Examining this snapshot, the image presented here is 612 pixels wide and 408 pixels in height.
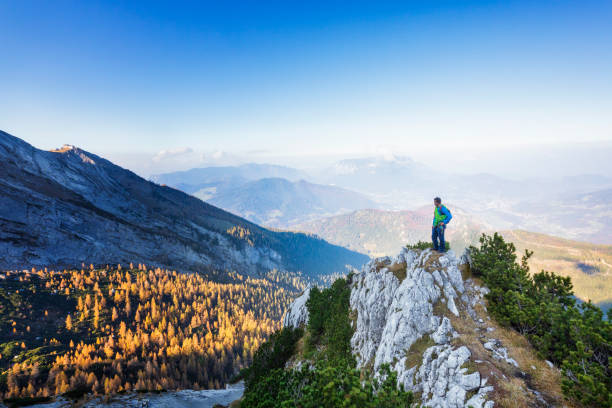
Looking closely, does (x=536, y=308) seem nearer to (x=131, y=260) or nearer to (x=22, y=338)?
(x=22, y=338)

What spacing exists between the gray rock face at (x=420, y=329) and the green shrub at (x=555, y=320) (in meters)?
2.93

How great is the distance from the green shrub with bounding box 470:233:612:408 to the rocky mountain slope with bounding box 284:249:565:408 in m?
1.06

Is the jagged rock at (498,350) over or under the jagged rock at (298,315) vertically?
over

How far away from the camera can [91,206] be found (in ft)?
593

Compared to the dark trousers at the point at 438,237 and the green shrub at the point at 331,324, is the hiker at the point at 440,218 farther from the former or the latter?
the green shrub at the point at 331,324

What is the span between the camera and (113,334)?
113500mm

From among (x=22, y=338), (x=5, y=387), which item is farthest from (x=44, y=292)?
(x=5, y=387)

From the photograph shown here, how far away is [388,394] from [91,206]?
23790cm

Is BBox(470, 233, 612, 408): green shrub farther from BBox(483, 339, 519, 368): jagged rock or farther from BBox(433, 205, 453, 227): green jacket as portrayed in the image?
BBox(433, 205, 453, 227): green jacket

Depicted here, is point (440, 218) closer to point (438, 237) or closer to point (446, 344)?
point (438, 237)

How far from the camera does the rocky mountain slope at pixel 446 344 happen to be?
493 inches

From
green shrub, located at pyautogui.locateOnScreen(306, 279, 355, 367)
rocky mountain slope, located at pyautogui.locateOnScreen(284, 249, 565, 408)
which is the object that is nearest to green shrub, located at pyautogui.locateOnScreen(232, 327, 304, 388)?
green shrub, located at pyautogui.locateOnScreen(306, 279, 355, 367)

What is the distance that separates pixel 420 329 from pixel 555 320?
820 cm

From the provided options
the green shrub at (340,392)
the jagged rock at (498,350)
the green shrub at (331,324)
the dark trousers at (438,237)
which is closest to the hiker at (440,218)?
the dark trousers at (438,237)
